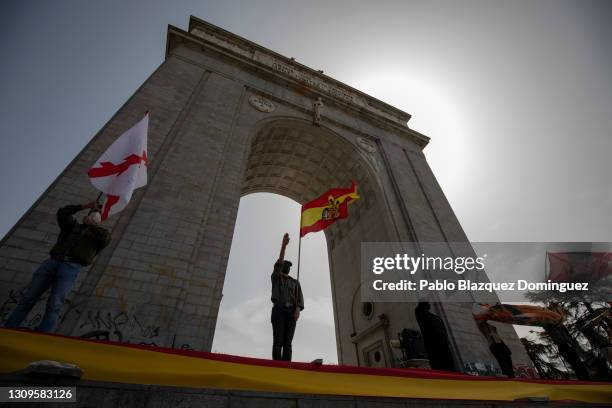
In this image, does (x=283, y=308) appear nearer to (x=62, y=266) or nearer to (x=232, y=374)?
(x=232, y=374)

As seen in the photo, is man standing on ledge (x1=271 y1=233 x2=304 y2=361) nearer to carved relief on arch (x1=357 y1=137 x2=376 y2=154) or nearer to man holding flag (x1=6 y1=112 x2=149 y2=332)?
man holding flag (x1=6 y1=112 x2=149 y2=332)

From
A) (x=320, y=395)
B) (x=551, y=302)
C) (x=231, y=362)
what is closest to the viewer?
(x=320, y=395)

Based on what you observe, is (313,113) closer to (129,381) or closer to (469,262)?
(469,262)

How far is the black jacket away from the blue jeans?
0.14 meters

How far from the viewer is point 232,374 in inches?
103

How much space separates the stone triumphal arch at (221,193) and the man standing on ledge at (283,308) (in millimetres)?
2115

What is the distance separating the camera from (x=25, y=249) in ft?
18.3

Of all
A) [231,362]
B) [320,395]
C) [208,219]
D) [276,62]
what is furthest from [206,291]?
[276,62]

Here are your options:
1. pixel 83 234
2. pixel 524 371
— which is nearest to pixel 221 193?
pixel 83 234

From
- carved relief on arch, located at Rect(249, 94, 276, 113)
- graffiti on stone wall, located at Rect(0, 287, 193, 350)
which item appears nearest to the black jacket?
graffiti on stone wall, located at Rect(0, 287, 193, 350)

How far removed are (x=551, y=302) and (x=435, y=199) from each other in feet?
39.9

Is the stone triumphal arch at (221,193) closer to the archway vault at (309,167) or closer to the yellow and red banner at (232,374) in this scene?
the archway vault at (309,167)

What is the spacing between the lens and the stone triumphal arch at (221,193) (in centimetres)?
593

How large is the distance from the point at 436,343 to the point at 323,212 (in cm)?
497
